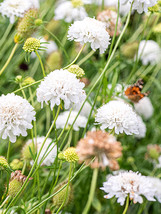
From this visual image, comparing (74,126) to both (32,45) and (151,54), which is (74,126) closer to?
(32,45)

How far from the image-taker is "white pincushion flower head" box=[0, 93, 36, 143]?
2.79 feet

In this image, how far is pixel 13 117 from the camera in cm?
85

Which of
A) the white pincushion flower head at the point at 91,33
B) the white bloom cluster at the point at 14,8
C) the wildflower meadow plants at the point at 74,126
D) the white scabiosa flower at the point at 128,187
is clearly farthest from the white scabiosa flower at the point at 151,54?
the white scabiosa flower at the point at 128,187

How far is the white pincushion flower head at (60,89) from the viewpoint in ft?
2.79

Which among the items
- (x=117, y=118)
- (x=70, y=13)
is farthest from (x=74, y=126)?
(x=70, y=13)

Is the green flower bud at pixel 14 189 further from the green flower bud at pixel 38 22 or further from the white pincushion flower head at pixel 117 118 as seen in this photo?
the green flower bud at pixel 38 22

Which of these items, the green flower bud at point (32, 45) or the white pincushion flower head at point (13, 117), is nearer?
the white pincushion flower head at point (13, 117)

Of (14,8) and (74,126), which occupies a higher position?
(14,8)

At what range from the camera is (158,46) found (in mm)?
1909

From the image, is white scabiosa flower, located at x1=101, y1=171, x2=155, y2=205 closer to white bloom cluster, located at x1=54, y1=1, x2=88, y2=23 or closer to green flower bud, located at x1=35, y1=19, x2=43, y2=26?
green flower bud, located at x1=35, y1=19, x2=43, y2=26

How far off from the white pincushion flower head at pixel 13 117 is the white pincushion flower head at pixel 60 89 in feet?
0.17

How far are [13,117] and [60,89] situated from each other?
5.3 inches

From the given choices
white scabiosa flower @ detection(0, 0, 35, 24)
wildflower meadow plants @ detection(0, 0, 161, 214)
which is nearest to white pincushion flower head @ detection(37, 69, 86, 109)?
wildflower meadow plants @ detection(0, 0, 161, 214)

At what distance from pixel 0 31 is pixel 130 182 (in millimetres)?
1357
